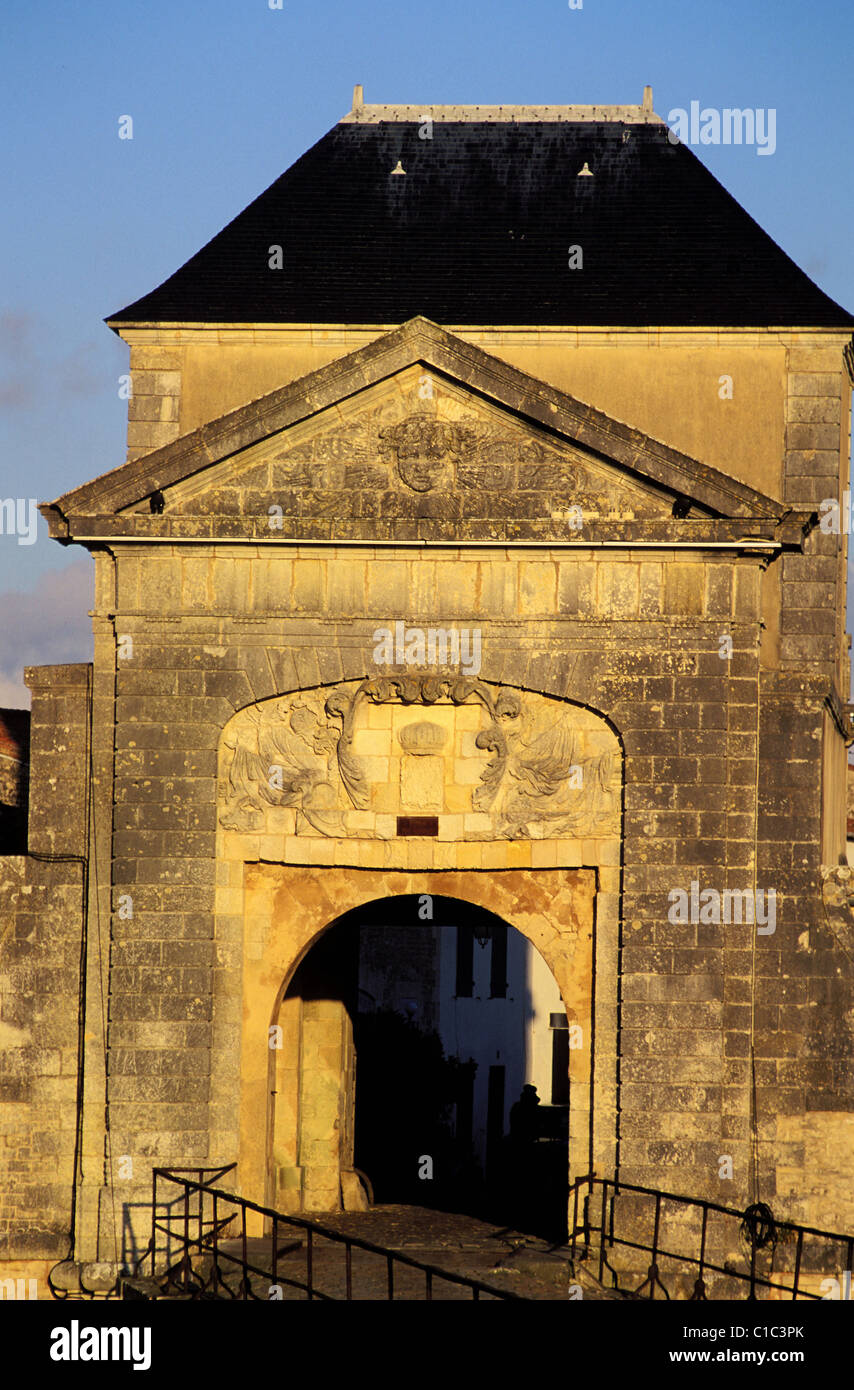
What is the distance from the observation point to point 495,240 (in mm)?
19562

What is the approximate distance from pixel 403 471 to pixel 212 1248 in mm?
5748

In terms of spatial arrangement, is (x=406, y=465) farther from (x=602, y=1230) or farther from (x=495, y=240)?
(x=495, y=240)

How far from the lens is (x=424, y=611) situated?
14406 millimetres

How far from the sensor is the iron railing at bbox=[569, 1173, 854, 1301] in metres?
13.6

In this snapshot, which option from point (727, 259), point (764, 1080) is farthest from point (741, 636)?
point (727, 259)

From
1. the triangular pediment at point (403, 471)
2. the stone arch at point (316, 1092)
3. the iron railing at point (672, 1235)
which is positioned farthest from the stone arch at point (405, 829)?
the stone arch at point (316, 1092)

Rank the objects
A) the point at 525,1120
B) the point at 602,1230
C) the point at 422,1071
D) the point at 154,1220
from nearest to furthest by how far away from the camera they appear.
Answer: the point at 602,1230
the point at 154,1220
the point at 525,1120
the point at 422,1071

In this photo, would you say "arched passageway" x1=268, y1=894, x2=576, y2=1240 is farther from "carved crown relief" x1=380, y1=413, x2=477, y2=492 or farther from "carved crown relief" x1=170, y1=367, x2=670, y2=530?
"carved crown relief" x1=380, y1=413, x2=477, y2=492

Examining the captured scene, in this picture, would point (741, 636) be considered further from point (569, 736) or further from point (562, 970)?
point (562, 970)

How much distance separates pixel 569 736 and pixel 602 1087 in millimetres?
2607

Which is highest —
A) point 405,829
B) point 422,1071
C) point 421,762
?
point 421,762

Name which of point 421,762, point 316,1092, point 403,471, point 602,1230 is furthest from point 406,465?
point 316,1092

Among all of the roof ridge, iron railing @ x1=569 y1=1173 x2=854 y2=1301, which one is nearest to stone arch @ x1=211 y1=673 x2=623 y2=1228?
iron railing @ x1=569 y1=1173 x2=854 y2=1301

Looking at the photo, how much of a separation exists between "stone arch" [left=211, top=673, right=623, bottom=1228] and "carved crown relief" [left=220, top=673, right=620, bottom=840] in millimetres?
11
